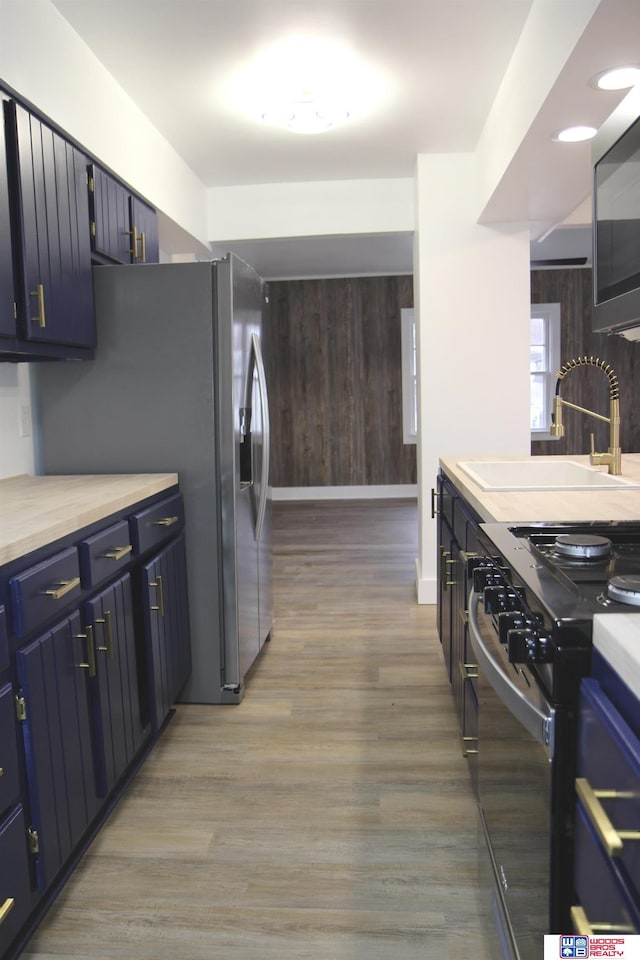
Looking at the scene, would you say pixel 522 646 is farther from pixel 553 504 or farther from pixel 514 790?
pixel 553 504

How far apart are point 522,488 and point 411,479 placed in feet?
20.0

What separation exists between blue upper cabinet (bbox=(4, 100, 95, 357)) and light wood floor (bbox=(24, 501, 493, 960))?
142 cm

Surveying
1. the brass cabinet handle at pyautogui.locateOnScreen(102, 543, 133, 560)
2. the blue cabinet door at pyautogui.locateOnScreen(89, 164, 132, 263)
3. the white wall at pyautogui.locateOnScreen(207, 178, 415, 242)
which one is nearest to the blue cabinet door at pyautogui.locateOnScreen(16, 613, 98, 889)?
the brass cabinet handle at pyautogui.locateOnScreen(102, 543, 133, 560)

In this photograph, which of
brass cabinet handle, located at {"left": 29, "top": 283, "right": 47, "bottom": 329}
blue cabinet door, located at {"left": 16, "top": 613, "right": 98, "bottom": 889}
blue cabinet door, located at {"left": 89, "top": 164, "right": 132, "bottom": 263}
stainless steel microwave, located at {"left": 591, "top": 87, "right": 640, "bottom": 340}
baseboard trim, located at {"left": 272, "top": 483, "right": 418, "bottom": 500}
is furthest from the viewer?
baseboard trim, located at {"left": 272, "top": 483, "right": 418, "bottom": 500}

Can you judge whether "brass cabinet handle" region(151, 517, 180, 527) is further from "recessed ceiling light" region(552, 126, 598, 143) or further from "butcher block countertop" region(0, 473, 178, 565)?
"recessed ceiling light" region(552, 126, 598, 143)

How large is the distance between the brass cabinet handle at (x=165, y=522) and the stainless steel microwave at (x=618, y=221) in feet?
4.85

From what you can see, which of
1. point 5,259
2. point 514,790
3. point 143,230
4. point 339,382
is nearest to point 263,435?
point 143,230

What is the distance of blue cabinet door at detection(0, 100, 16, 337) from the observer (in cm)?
203

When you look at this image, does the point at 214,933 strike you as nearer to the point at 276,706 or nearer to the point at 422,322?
the point at 276,706

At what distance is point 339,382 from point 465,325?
4.10m

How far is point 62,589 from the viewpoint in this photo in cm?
170

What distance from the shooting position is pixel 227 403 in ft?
9.09

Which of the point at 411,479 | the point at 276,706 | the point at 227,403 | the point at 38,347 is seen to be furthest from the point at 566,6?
the point at 411,479

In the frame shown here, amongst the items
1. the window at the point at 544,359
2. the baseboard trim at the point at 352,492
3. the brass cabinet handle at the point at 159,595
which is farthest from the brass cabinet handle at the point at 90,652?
the window at the point at 544,359
